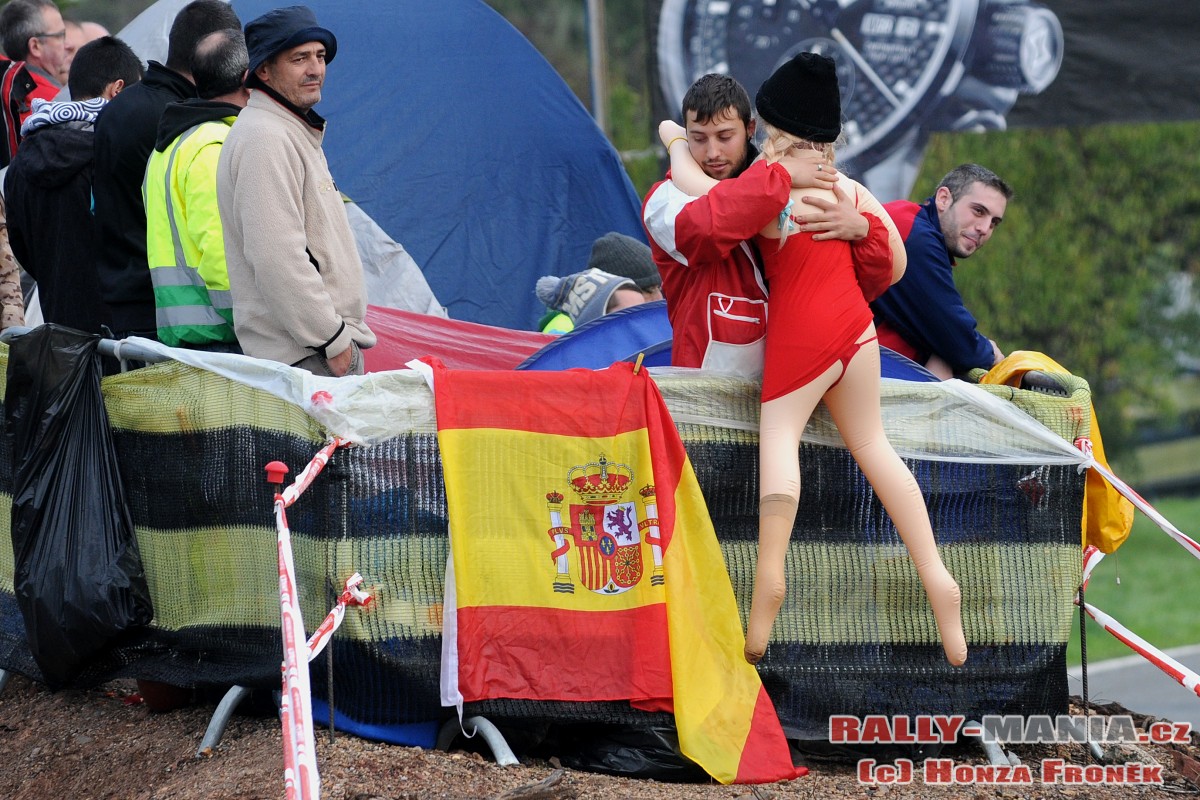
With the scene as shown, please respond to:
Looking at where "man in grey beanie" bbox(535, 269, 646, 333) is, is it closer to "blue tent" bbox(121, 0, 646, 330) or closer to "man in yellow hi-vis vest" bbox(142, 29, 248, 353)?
"blue tent" bbox(121, 0, 646, 330)

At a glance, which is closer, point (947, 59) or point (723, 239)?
point (723, 239)

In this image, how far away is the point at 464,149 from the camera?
774 centimetres

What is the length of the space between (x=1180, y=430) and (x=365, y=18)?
1900cm

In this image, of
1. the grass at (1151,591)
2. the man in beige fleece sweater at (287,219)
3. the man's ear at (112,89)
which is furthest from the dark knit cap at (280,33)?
the grass at (1151,591)

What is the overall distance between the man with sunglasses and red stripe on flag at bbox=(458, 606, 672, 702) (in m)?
3.73

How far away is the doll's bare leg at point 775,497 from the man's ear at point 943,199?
1252mm

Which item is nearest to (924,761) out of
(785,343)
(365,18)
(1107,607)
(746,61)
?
(785,343)

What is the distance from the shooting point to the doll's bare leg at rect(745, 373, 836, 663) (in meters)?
3.90

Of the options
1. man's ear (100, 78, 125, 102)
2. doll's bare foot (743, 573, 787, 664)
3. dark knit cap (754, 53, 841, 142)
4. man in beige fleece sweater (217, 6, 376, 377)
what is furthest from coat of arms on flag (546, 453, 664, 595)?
man's ear (100, 78, 125, 102)

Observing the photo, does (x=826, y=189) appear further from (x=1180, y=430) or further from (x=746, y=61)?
(x=1180, y=430)

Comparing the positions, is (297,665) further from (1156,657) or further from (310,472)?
(1156,657)

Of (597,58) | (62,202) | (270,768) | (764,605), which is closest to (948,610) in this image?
(764,605)

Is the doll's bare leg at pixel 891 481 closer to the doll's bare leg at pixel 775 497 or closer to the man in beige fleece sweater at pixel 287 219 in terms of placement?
the doll's bare leg at pixel 775 497

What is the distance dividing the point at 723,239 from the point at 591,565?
0.96 meters
